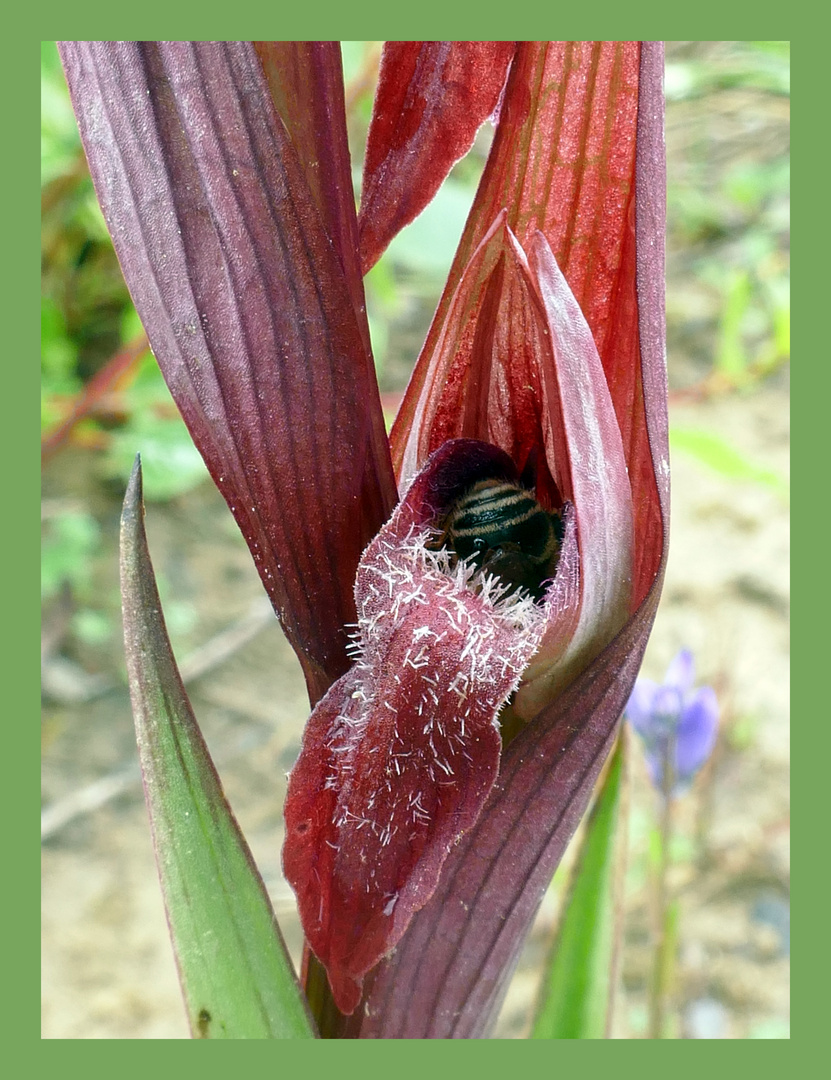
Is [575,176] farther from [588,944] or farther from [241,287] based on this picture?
[588,944]

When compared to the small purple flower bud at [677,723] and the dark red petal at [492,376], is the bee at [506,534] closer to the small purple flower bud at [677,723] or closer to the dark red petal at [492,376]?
the dark red petal at [492,376]

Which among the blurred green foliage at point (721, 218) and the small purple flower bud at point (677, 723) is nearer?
the small purple flower bud at point (677, 723)

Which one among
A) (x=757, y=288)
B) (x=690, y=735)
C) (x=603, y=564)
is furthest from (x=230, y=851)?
(x=757, y=288)

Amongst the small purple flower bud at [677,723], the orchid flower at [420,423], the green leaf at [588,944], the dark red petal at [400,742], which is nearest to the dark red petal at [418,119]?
the orchid flower at [420,423]

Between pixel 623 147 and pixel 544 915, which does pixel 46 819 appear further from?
pixel 623 147

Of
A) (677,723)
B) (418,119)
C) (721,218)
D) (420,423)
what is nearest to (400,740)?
(420,423)

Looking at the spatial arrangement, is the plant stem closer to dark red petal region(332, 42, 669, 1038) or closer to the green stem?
the green stem

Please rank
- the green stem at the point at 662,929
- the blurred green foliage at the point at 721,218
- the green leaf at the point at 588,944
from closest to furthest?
the green leaf at the point at 588,944, the green stem at the point at 662,929, the blurred green foliage at the point at 721,218
